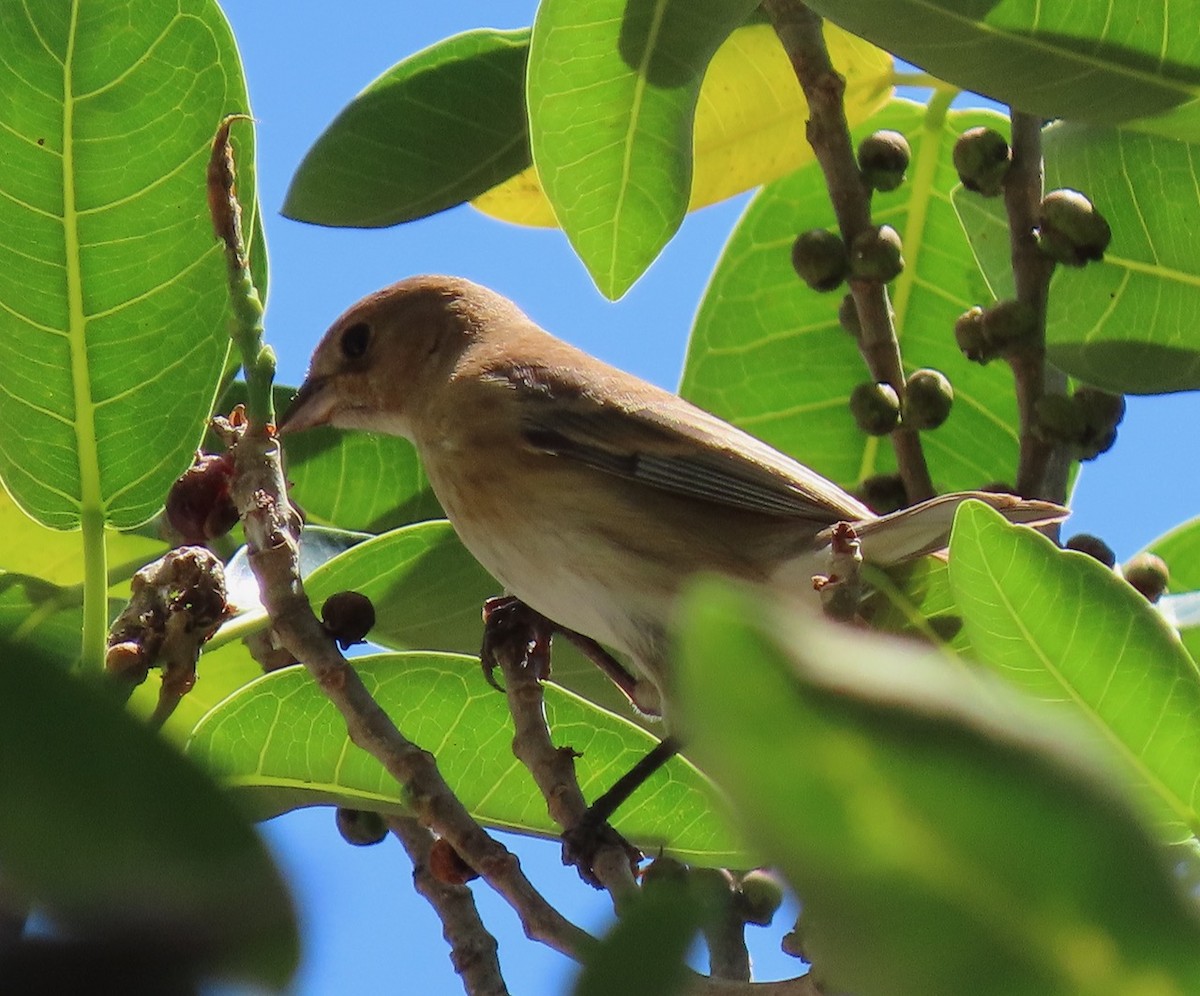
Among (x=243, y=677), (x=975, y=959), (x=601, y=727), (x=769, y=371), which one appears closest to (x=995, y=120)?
(x=769, y=371)

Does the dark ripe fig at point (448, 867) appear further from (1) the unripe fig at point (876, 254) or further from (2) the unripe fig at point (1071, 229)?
(2) the unripe fig at point (1071, 229)

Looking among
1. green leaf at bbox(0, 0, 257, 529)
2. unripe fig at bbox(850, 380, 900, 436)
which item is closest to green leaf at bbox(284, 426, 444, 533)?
green leaf at bbox(0, 0, 257, 529)

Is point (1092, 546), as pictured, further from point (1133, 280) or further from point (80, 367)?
point (80, 367)

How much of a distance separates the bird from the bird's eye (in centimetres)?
1

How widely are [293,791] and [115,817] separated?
2177mm

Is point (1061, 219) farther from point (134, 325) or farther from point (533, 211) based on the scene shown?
point (134, 325)

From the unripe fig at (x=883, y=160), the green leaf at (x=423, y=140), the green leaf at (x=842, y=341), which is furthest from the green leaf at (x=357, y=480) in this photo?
the unripe fig at (x=883, y=160)

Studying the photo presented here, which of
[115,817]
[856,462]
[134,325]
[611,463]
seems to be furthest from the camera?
[856,462]

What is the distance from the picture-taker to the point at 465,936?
8.48ft

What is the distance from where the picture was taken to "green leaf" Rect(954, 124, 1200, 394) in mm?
3186

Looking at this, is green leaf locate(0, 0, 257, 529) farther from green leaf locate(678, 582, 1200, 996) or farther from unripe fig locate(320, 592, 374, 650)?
green leaf locate(678, 582, 1200, 996)

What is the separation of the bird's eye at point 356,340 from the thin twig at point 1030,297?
6.14 feet

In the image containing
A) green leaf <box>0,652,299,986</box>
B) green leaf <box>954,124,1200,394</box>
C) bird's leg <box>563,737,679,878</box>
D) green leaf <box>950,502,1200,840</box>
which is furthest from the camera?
green leaf <box>954,124,1200,394</box>

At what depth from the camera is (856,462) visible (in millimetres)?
4043
